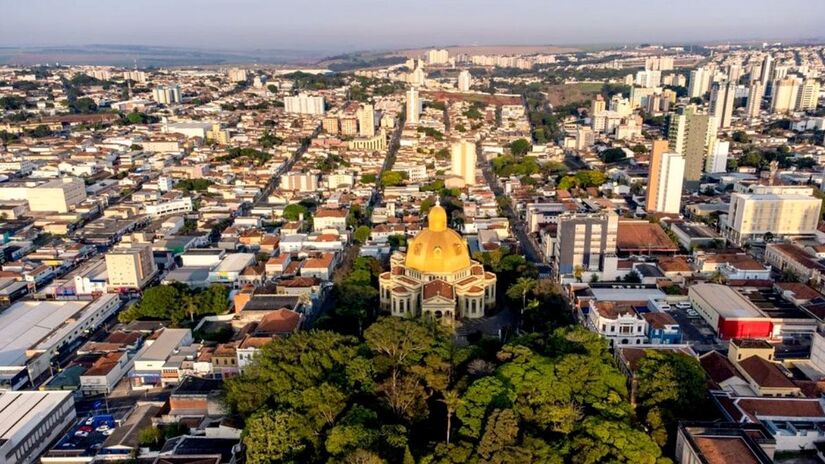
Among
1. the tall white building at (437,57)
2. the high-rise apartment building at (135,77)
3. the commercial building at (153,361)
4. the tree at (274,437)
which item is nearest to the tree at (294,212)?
the commercial building at (153,361)

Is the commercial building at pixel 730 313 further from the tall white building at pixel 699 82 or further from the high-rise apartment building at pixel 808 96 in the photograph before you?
the tall white building at pixel 699 82

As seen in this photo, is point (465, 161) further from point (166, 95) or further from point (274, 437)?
point (166, 95)

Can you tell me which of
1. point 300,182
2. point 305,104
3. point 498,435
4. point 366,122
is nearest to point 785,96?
point 366,122

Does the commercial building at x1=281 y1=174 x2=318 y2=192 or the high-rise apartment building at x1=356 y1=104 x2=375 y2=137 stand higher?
the high-rise apartment building at x1=356 y1=104 x2=375 y2=137

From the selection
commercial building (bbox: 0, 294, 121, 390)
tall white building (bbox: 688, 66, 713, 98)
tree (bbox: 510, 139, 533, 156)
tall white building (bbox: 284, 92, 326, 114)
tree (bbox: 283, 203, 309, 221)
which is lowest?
commercial building (bbox: 0, 294, 121, 390)

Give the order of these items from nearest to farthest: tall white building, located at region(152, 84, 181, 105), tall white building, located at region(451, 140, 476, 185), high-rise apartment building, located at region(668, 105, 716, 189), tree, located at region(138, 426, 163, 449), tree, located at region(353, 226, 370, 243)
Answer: tree, located at region(138, 426, 163, 449)
tree, located at region(353, 226, 370, 243)
high-rise apartment building, located at region(668, 105, 716, 189)
tall white building, located at region(451, 140, 476, 185)
tall white building, located at region(152, 84, 181, 105)

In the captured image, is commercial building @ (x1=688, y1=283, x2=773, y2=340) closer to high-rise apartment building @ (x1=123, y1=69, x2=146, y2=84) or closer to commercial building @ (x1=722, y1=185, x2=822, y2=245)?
commercial building @ (x1=722, y1=185, x2=822, y2=245)

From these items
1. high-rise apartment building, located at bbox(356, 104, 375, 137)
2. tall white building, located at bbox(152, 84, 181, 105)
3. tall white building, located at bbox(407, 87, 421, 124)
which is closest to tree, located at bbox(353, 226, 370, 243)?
high-rise apartment building, located at bbox(356, 104, 375, 137)
